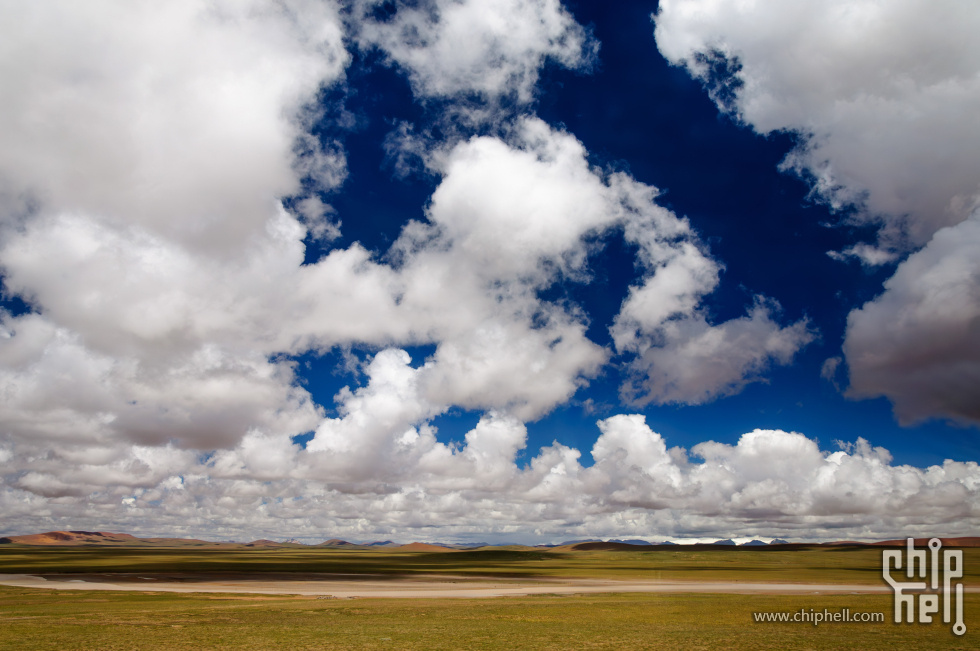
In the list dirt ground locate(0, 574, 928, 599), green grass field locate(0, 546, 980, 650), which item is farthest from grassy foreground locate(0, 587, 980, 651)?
dirt ground locate(0, 574, 928, 599)

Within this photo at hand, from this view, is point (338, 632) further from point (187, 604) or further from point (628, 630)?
point (187, 604)

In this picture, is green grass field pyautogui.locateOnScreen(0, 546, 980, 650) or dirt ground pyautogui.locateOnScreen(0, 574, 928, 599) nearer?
green grass field pyautogui.locateOnScreen(0, 546, 980, 650)

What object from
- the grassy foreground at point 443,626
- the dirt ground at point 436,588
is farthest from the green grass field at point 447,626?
the dirt ground at point 436,588

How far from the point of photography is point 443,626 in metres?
51.2

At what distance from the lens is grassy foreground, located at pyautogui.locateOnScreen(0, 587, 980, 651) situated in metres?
41.2

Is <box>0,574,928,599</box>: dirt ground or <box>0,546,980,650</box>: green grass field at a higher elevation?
<box>0,546,980,650</box>: green grass field

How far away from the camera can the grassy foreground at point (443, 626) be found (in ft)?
135

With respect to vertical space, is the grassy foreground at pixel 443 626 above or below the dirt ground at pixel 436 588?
above

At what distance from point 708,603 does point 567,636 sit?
1544 inches

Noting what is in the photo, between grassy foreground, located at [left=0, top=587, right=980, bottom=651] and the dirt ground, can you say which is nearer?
grassy foreground, located at [left=0, top=587, right=980, bottom=651]

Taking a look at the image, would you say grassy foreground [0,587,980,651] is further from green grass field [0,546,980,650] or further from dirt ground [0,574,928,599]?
dirt ground [0,574,928,599]

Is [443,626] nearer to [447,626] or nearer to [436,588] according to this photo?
[447,626]

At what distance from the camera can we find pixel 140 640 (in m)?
42.5

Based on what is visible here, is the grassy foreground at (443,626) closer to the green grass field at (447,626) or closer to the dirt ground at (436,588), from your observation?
the green grass field at (447,626)
